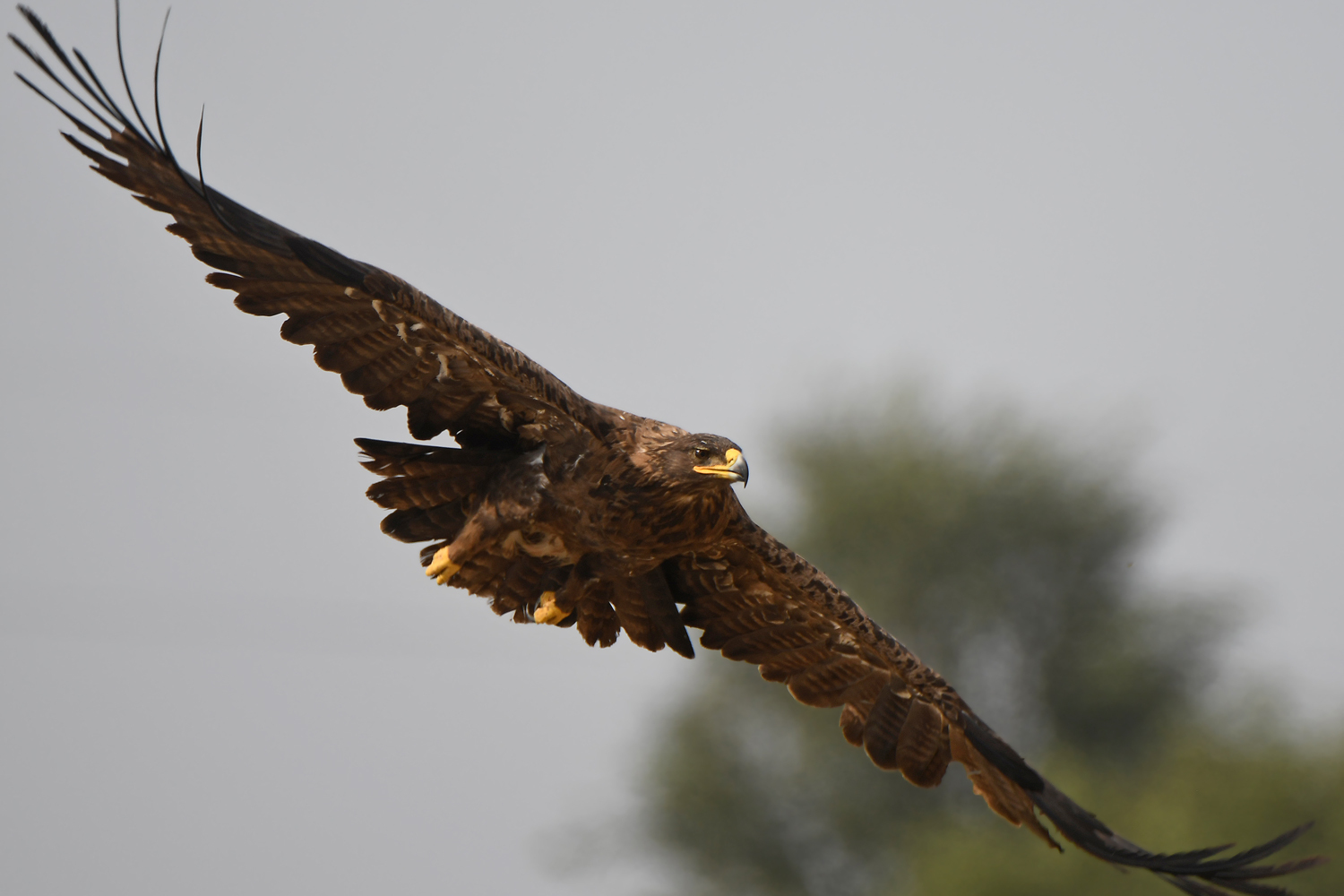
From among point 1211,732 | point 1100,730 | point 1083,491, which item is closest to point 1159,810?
point 1211,732

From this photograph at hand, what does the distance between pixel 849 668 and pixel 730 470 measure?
2.84m

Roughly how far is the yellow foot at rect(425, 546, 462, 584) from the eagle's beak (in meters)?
1.72

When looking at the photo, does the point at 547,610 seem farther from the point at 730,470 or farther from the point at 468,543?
the point at 730,470

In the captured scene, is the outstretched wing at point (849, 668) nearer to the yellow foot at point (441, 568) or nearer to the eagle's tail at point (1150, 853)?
the eagle's tail at point (1150, 853)

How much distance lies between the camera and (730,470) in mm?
7379

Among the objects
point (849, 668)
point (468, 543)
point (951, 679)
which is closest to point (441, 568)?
point (468, 543)

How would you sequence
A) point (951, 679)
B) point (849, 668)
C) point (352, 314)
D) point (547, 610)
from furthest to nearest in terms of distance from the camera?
point (951, 679)
point (849, 668)
point (547, 610)
point (352, 314)

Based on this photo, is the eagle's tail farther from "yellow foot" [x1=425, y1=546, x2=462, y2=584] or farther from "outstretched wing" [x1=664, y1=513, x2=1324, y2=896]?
"yellow foot" [x1=425, y1=546, x2=462, y2=584]

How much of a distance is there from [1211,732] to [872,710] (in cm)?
2436

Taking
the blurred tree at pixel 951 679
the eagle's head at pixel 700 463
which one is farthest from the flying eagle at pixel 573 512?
the blurred tree at pixel 951 679

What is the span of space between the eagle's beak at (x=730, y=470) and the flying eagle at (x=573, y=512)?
0.01 m

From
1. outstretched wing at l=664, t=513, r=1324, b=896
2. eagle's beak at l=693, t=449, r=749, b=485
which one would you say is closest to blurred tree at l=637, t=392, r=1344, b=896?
outstretched wing at l=664, t=513, r=1324, b=896

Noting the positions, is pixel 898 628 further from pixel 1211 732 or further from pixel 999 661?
pixel 1211 732

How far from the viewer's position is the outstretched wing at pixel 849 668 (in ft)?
29.6
